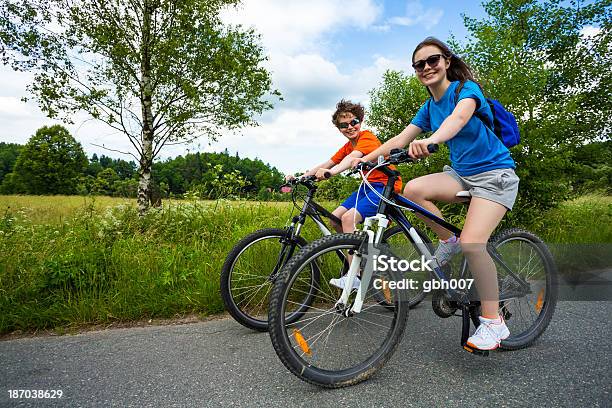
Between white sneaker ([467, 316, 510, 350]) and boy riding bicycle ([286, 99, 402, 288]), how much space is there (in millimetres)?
1202

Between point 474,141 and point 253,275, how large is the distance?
210 centimetres

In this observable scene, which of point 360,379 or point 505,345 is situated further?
point 505,345

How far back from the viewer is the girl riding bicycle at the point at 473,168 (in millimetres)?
2301

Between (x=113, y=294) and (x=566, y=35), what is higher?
(x=566, y=35)

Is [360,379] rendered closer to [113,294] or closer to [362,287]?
[362,287]

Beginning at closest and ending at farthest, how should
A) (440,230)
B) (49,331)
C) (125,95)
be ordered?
(440,230), (49,331), (125,95)

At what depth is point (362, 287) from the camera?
2.23 meters

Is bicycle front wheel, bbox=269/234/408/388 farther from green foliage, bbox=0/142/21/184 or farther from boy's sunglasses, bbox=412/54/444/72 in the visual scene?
green foliage, bbox=0/142/21/184

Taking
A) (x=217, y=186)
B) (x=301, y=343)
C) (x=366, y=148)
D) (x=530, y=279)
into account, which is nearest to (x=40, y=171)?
(x=217, y=186)

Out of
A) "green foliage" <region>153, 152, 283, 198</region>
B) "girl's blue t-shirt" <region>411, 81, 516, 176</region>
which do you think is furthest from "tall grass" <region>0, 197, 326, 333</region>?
"girl's blue t-shirt" <region>411, 81, 516, 176</region>

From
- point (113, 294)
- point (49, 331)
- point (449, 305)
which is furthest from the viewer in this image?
point (113, 294)

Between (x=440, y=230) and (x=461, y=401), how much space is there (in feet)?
3.85

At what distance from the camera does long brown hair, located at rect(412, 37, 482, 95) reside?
2.45 meters

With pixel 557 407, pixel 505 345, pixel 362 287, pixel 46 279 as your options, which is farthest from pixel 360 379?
pixel 46 279
